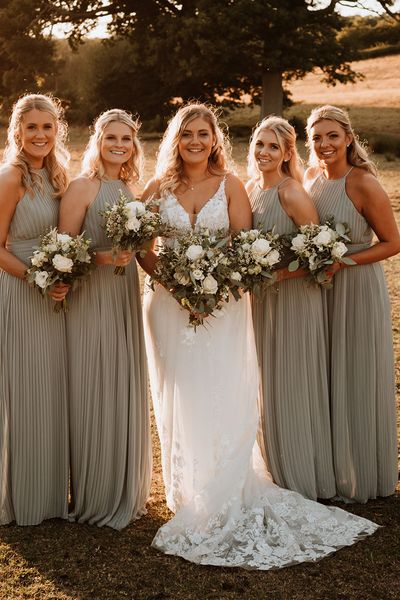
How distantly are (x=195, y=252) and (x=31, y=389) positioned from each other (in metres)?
1.52

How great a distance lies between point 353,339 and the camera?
5.73 meters

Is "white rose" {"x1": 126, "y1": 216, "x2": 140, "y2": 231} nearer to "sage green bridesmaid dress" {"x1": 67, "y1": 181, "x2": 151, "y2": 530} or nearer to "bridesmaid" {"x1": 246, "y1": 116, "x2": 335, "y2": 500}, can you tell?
"sage green bridesmaid dress" {"x1": 67, "y1": 181, "x2": 151, "y2": 530}

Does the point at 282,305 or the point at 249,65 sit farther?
the point at 249,65

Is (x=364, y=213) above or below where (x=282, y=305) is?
above

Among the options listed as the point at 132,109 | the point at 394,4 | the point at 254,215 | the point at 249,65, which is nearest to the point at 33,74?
the point at 132,109

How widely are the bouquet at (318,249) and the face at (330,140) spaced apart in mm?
552

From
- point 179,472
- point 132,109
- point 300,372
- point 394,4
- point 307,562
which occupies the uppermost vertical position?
point 394,4

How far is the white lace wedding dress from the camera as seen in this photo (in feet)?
16.9

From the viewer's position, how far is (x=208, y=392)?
5387mm

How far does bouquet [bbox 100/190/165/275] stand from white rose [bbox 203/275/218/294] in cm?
44

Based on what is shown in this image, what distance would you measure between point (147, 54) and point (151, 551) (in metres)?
29.9

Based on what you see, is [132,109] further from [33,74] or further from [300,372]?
[300,372]

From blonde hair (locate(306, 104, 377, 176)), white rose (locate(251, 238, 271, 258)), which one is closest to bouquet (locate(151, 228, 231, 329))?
white rose (locate(251, 238, 271, 258))

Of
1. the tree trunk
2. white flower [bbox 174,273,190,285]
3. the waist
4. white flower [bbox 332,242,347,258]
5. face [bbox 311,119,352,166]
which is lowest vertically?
white flower [bbox 174,273,190,285]
